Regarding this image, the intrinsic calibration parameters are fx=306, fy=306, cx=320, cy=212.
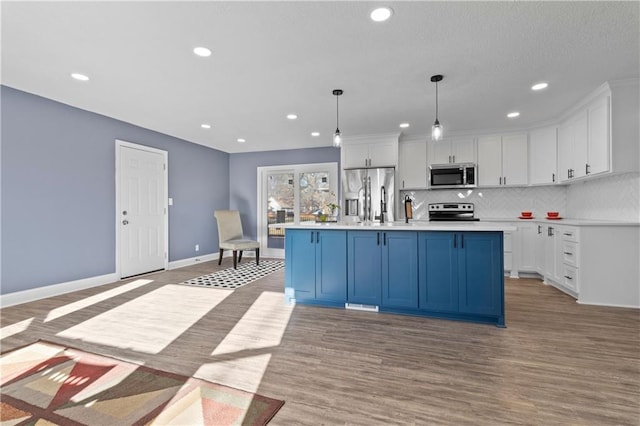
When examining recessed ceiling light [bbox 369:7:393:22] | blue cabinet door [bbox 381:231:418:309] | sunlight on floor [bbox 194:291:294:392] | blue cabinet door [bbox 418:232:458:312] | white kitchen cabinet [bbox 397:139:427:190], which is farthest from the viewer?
white kitchen cabinet [bbox 397:139:427:190]

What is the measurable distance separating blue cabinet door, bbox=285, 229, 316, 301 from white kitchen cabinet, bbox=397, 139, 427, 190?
2.76 meters

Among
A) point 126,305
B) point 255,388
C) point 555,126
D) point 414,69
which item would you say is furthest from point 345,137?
point 255,388

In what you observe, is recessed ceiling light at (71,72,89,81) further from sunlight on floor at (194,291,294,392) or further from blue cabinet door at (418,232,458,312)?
blue cabinet door at (418,232,458,312)

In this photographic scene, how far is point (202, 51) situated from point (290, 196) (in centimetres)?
431

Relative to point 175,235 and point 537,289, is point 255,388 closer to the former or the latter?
point 537,289

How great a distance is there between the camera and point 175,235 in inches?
224

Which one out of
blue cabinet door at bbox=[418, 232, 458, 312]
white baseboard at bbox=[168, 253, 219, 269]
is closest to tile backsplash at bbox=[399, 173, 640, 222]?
blue cabinet door at bbox=[418, 232, 458, 312]

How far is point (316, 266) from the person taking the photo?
135 inches

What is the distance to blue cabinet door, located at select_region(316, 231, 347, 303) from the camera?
3324 millimetres

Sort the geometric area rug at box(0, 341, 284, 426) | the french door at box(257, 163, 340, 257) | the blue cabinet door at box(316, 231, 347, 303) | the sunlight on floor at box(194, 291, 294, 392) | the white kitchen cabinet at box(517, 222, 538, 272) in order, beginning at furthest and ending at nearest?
the french door at box(257, 163, 340, 257) < the white kitchen cabinet at box(517, 222, 538, 272) < the blue cabinet door at box(316, 231, 347, 303) < the sunlight on floor at box(194, 291, 294, 392) < the geometric area rug at box(0, 341, 284, 426)

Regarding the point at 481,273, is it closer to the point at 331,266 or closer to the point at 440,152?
the point at 331,266

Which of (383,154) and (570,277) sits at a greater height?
(383,154)

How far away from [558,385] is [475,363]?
456mm

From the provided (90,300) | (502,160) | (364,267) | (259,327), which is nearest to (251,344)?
(259,327)
